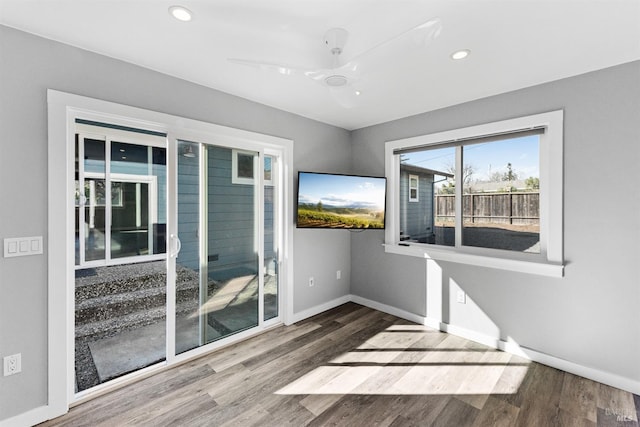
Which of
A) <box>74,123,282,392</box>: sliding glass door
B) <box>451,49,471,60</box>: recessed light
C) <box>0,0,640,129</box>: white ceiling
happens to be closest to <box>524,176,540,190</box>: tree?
<box>0,0,640,129</box>: white ceiling

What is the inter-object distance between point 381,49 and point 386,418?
87.1 inches

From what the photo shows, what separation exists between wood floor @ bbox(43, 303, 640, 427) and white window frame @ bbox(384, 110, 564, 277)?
0.86 meters

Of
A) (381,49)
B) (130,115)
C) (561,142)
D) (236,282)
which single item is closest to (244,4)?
(381,49)

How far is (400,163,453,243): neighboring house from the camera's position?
11.2 ft

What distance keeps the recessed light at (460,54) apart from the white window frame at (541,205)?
99 cm

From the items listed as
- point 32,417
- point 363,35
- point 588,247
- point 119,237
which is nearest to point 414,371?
point 588,247

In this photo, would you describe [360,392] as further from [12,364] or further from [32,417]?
[12,364]

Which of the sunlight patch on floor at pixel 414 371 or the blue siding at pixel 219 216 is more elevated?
the blue siding at pixel 219 216

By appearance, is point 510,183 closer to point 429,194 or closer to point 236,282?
point 429,194

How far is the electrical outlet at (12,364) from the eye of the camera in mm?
1742

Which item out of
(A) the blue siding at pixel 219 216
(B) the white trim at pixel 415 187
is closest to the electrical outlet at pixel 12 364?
(A) the blue siding at pixel 219 216

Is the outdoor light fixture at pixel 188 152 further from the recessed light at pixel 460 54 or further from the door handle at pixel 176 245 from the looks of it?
the recessed light at pixel 460 54

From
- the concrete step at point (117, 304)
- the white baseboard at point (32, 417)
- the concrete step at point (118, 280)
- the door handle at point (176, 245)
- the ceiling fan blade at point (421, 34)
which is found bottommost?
the white baseboard at point (32, 417)

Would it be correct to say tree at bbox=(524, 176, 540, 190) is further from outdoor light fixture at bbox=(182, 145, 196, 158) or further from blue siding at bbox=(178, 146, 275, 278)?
outdoor light fixture at bbox=(182, 145, 196, 158)
